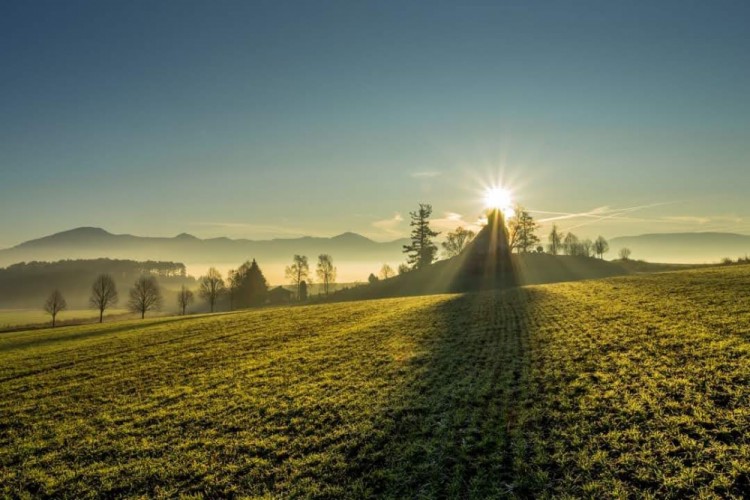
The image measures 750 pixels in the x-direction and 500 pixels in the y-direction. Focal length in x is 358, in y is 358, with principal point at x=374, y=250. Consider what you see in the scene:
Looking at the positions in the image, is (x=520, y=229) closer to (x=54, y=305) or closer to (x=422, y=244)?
(x=422, y=244)

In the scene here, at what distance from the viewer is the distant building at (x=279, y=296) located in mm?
105537

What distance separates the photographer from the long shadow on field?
9.62 metres

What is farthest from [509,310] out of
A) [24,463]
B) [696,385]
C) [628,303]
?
[24,463]

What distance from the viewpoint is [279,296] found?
366ft

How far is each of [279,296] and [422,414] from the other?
103m

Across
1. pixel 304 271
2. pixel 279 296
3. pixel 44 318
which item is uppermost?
pixel 304 271

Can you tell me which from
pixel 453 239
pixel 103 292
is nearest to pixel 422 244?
pixel 453 239

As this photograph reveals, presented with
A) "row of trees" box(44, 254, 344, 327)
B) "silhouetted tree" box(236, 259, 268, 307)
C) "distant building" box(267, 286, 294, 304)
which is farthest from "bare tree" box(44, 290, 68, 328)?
"distant building" box(267, 286, 294, 304)

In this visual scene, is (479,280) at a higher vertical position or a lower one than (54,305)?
higher

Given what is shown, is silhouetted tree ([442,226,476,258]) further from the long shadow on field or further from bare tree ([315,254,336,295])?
the long shadow on field

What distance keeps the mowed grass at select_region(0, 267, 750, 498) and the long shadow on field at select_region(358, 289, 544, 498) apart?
67 mm

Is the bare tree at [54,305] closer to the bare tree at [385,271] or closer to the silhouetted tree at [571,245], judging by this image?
the bare tree at [385,271]

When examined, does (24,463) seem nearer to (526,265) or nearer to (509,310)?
(509,310)

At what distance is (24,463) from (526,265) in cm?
8551
